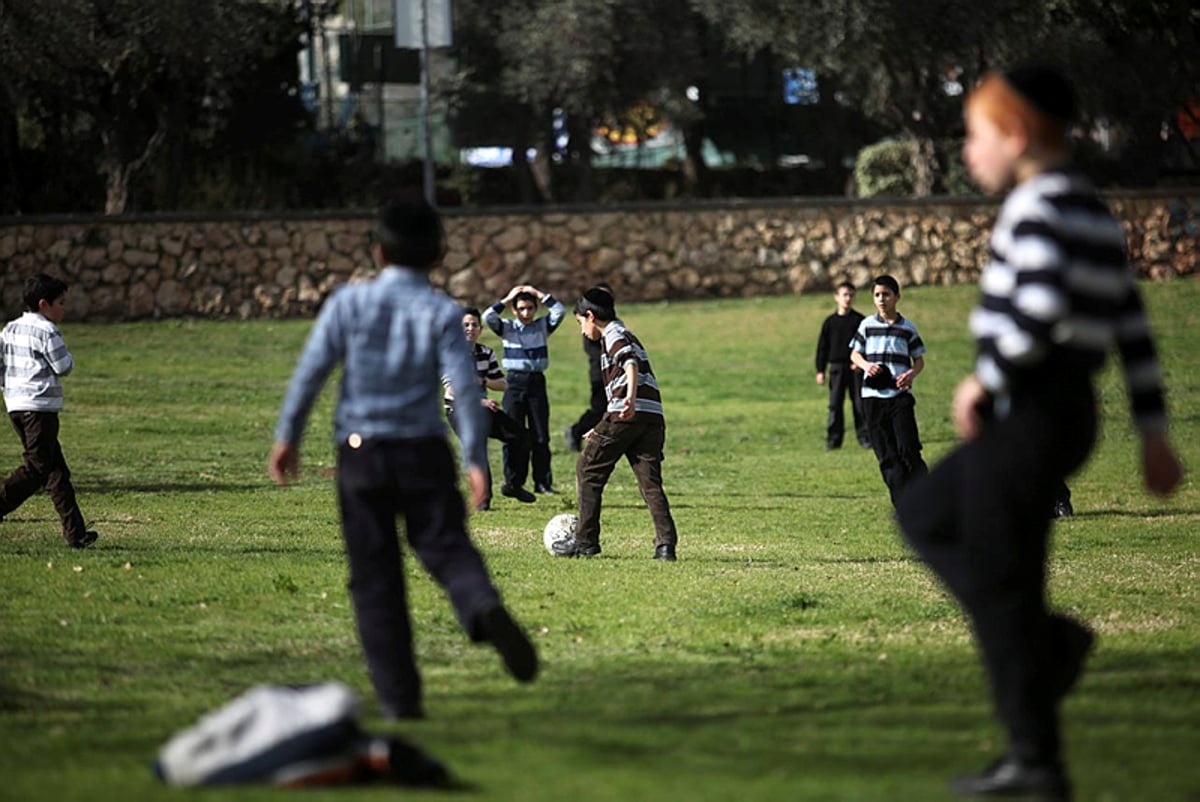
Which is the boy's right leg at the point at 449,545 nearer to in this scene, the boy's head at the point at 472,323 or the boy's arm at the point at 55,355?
the boy's arm at the point at 55,355

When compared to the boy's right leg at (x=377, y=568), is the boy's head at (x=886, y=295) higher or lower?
higher

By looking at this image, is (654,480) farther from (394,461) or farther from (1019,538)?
(1019,538)

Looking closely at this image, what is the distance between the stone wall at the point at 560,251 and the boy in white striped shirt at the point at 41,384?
19.1 m

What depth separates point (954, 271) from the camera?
34594mm

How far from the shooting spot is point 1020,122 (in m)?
5.29

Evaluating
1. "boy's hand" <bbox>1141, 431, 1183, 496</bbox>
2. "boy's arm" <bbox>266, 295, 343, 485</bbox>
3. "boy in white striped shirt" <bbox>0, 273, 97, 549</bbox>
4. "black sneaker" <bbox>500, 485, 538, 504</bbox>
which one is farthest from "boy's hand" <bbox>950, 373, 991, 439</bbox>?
"black sneaker" <bbox>500, 485, 538, 504</bbox>

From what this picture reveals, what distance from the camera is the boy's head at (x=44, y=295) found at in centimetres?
1205

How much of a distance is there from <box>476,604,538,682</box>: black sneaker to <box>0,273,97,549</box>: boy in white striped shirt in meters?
6.36

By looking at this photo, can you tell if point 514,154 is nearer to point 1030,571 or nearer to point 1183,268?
point 1183,268

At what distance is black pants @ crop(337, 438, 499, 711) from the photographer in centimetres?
629

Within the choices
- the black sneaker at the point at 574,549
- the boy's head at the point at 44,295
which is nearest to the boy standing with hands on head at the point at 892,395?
the black sneaker at the point at 574,549

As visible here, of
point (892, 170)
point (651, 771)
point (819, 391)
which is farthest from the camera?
point (892, 170)

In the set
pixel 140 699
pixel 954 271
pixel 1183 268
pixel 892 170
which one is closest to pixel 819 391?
pixel 954 271

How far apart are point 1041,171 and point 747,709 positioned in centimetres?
246
